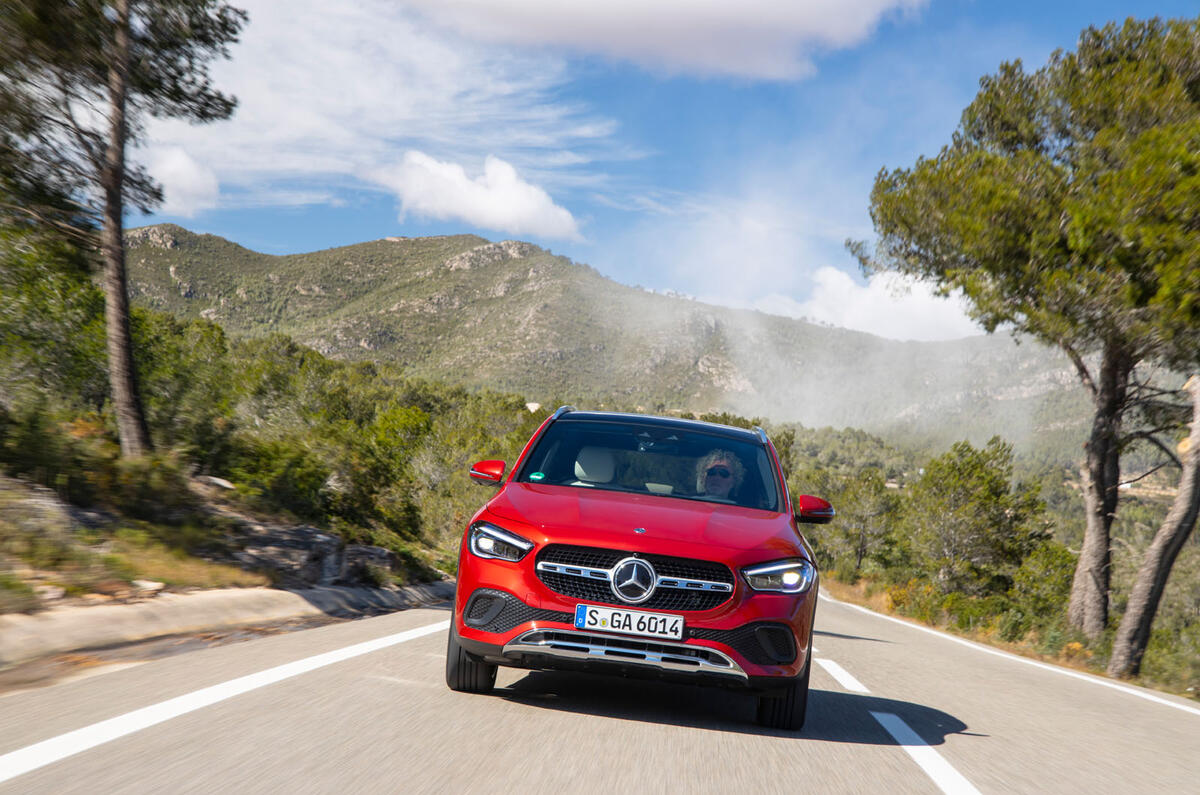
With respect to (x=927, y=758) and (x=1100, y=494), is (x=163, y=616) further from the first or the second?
(x=1100, y=494)

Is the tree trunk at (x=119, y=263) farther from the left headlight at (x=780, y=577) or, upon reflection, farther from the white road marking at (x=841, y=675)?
the left headlight at (x=780, y=577)

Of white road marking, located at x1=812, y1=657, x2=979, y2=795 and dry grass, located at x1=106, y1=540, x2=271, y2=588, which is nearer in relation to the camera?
white road marking, located at x1=812, y1=657, x2=979, y2=795

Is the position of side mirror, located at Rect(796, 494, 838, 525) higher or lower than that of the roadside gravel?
higher

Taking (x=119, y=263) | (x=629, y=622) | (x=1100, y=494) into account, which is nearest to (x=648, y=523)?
(x=629, y=622)

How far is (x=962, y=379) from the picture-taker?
173 meters

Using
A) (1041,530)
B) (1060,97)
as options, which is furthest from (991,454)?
(1060,97)

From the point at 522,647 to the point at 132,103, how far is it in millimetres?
9978

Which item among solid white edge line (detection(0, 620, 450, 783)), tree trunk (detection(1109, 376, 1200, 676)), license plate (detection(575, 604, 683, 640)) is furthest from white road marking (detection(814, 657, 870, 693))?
tree trunk (detection(1109, 376, 1200, 676))

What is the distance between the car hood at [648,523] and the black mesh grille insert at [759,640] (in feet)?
Result: 1.06

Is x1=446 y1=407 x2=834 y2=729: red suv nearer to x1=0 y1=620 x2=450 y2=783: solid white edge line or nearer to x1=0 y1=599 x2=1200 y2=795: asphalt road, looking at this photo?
x1=0 y1=599 x2=1200 y2=795: asphalt road

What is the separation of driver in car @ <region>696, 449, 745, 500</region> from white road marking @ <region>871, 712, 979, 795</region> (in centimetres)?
157

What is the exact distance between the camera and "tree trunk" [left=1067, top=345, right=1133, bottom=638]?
15133mm

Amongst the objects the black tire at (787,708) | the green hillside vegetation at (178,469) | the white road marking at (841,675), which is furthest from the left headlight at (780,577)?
the green hillside vegetation at (178,469)

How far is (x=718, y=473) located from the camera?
577 centimetres
